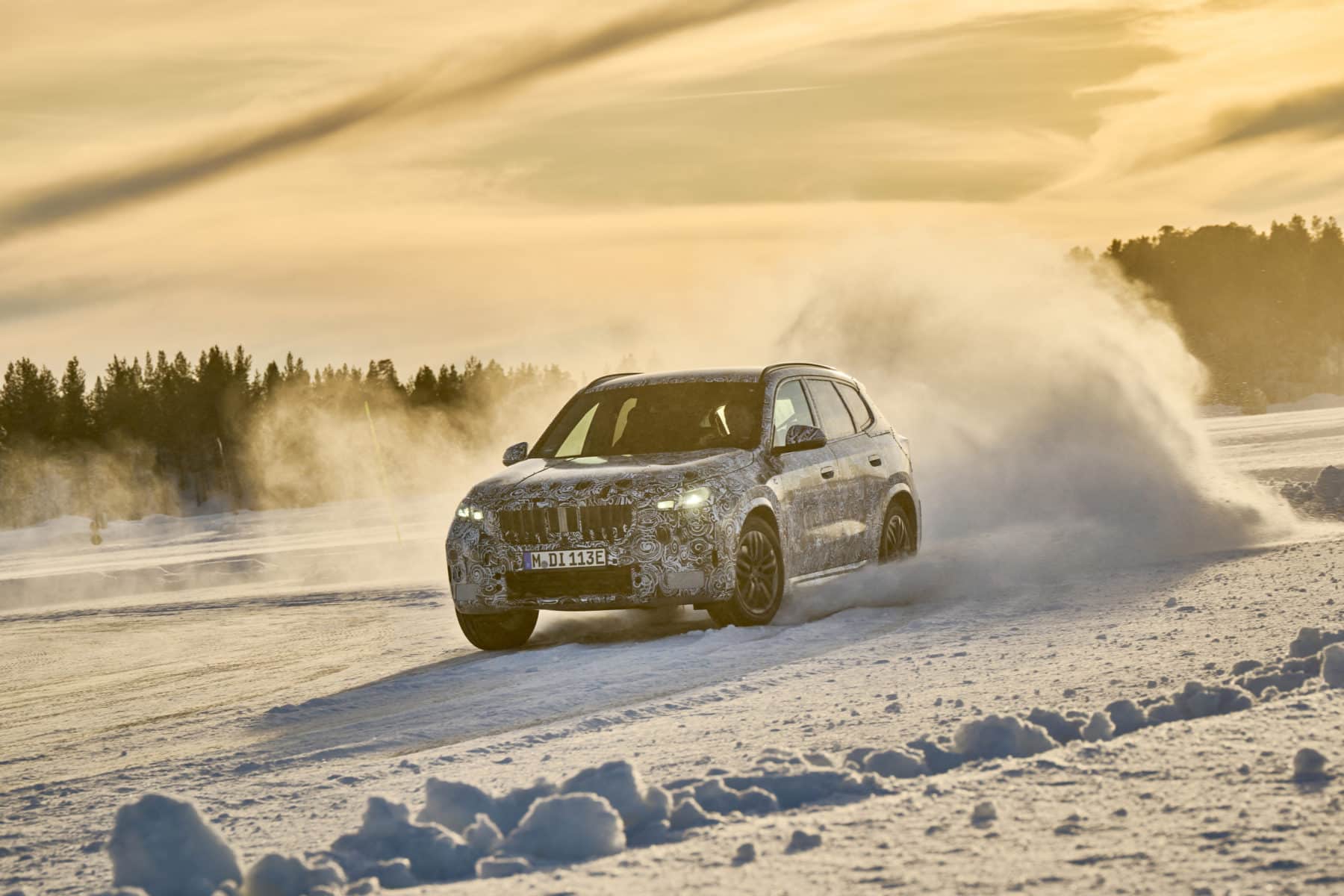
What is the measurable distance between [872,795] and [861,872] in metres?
0.92

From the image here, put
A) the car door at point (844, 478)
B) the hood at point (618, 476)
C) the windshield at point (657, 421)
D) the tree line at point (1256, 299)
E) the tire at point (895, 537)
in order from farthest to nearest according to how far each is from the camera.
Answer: the tree line at point (1256, 299) → the tire at point (895, 537) → the car door at point (844, 478) → the windshield at point (657, 421) → the hood at point (618, 476)

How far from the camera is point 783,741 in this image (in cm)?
641

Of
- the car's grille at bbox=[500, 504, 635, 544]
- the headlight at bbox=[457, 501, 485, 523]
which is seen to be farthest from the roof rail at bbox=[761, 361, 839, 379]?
the headlight at bbox=[457, 501, 485, 523]

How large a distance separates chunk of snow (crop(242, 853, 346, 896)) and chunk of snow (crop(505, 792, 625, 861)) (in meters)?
0.59

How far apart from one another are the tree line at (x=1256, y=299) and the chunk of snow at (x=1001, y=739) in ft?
553

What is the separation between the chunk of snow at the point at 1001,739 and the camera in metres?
5.88

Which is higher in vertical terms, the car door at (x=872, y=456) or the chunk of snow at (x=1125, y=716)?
the car door at (x=872, y=456)

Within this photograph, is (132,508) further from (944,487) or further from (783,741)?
(783,741)

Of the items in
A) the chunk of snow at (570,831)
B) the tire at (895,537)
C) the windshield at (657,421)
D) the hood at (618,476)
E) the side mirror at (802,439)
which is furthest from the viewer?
the tire at (895,537)

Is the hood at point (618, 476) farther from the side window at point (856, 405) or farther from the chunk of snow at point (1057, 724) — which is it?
the chunk of snow at point (1057, 724)

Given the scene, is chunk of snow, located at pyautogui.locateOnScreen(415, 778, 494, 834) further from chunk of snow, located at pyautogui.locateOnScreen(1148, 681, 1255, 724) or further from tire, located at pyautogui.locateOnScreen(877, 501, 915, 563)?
tire, located at pyautogui.locateOnScreen(877, 501, 915, 563)

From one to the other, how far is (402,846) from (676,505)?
5.20 meters

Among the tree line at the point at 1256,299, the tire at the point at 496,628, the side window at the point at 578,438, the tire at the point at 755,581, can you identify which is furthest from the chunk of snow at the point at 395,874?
the tree line at the point at 1256,299

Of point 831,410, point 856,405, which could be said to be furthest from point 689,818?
point 856,405
